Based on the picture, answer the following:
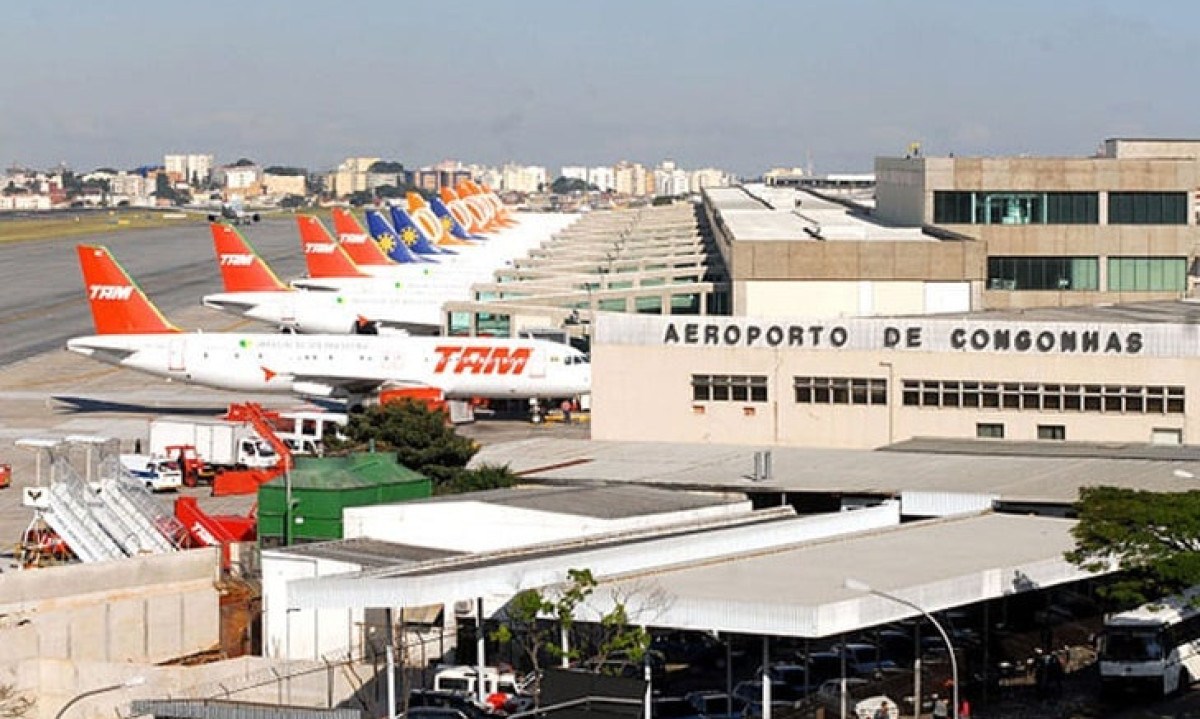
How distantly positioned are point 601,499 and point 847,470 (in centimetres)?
988

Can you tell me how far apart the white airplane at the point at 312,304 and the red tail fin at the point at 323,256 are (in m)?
14.5

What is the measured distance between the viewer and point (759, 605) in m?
44.9

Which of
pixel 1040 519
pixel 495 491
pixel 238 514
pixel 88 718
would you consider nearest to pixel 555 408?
pixel 238 514

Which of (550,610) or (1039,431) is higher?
(1039,431)

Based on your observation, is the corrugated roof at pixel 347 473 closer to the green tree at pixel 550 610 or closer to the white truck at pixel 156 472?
the green tree at pixel 550 610

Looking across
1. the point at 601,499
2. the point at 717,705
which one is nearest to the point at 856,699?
the point at 717,705

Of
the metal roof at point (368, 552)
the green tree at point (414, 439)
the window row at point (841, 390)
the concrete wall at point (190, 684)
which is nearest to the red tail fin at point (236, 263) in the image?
the green tree at point (414, 439)

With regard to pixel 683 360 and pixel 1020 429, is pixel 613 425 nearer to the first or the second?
pixel 683 360

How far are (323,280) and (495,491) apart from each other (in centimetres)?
10307

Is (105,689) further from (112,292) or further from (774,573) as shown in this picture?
(112,292)

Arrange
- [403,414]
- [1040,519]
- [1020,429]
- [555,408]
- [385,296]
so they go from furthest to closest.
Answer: [385,296]
[555,408]
[403,414]
[1020,429]
[1040,519]

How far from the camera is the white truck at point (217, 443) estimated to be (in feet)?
312

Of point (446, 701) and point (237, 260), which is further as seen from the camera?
point (237, 260)

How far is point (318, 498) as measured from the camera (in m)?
64.1
